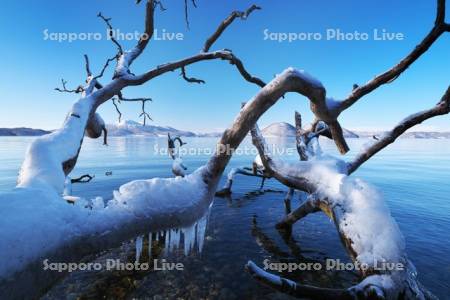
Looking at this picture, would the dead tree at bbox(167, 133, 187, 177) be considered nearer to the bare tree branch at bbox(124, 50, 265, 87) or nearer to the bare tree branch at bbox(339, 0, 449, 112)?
the bare tree branch at bbox(124, 50, 265, 87)

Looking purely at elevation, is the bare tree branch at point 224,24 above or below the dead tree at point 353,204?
above

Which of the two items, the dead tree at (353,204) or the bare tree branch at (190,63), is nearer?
the dead tree at (353,204)

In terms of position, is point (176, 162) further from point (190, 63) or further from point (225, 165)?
point (225, 165)

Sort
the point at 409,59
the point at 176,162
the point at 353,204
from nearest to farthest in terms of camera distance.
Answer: the point at 353,204 → the point at 409,59 → the point at 176,162

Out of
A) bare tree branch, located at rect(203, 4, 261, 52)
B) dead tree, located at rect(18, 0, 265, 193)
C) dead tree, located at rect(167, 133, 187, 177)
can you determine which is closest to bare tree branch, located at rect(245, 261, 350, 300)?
dead tree, located at rect(18, 0, 265, 193)

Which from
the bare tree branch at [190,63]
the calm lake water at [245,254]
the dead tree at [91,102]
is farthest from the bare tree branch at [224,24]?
the calm lake water at [245,254]

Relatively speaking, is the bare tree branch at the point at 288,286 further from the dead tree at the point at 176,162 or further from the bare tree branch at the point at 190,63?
the dead tree at the point at 176,162

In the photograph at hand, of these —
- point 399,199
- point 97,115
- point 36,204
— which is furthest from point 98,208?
point 399,199

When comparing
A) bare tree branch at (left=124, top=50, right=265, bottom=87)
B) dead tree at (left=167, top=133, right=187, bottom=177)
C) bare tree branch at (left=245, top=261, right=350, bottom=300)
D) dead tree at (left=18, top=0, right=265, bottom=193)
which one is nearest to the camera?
bare tree branch at (left=245, top=261, right=350, bottom=300)

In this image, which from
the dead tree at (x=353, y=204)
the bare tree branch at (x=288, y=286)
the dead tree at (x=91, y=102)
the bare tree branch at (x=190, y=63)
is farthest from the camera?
the bare tree branch at (x=190, y=63)

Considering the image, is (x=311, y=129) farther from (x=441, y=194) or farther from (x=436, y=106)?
(x=441, y=194)

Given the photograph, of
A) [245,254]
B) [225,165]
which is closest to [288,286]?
[225,165]

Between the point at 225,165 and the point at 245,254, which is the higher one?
the point at 225,165

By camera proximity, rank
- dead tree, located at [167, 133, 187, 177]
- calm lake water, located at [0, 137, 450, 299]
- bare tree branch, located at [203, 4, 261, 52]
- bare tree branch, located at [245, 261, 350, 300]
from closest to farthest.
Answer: bare tree branch, located at [245, 261, 350, 300] → calm lake water, located at [0, 137, 450, 299] → bare tree branch, located at [203, 4, 261, 52] → dead tree, located at [167, 133, 187, 177]
